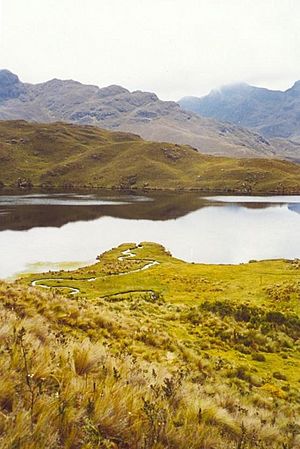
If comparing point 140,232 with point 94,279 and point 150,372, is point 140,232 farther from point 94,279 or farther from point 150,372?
point 150,372

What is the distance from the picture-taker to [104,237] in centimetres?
9338

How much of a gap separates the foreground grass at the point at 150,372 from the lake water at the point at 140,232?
35.0 meters

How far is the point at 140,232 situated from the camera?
10025 centimetres

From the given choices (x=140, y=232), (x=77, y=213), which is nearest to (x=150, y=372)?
(x=140, y=232)

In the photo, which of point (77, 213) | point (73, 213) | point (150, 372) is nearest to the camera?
point (150, 372)

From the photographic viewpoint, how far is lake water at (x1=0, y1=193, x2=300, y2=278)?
243ft

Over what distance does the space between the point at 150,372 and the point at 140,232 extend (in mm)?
89920

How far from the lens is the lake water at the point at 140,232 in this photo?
73938 mm

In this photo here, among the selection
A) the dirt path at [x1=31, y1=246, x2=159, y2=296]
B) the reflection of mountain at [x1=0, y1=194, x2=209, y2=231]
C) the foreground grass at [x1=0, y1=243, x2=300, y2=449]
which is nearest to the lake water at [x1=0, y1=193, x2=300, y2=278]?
the reflection of mountain at [x1=0, y1=194, x2=209, y2=231]

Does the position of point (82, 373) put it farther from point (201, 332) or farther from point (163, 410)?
point (201, 332)

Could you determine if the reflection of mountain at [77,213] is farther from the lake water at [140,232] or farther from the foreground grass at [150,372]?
the foreground grass at [150,372]

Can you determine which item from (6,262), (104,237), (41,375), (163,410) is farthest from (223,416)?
(104,237)

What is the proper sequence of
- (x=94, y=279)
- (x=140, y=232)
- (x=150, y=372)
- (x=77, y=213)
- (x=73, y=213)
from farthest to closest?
(x=73, y=213) < (x=77, y=213) < (x=140, y=232) < (x=94, y=279) < (x=150, y=372)

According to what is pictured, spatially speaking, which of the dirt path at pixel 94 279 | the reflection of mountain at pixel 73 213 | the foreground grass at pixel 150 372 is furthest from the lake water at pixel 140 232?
the foreground grass at pixel 150 372
